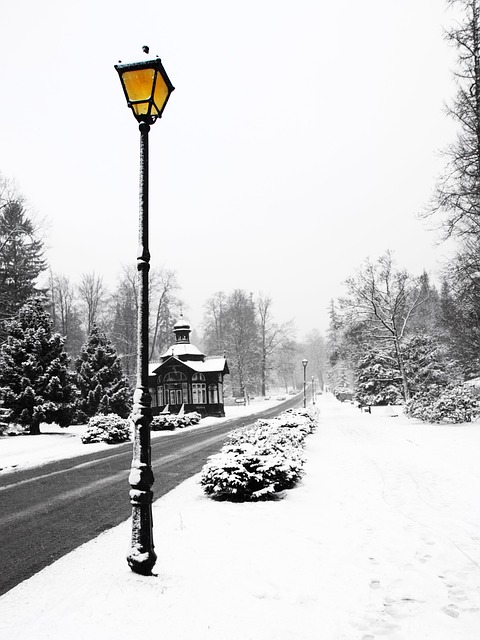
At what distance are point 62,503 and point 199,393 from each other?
33.9 metres

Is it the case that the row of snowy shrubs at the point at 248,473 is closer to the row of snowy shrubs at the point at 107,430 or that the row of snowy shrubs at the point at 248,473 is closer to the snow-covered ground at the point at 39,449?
the snow-covered ground at the point at 39,449

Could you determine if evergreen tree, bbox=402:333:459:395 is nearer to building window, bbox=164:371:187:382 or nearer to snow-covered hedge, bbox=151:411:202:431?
snow-covered hedge, bbox=151:411:202:431

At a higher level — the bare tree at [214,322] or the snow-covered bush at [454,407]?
the bare tree at [214,322]

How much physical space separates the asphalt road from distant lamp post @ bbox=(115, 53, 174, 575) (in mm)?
1439

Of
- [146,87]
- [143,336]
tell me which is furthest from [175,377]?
[146,87]

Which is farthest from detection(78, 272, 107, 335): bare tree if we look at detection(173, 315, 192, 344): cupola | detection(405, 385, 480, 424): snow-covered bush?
detection(405, 385, 480, 424): snow-covered bush

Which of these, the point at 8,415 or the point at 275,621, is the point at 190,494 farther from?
the point at 8,415

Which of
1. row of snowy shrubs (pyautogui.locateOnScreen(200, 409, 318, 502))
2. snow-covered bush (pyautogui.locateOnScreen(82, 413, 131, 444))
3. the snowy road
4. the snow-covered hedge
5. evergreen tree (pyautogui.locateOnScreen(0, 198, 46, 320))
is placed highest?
evergreen tree (pyautogui.locateOnScreen(0, 198, 46, 320))

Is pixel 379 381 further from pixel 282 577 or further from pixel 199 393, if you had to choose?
pixel 282 577

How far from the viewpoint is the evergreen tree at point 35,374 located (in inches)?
803

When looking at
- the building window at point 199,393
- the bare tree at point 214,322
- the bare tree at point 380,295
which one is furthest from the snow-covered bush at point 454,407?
the bare tree at point 214,322

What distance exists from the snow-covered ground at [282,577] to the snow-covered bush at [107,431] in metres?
13.0

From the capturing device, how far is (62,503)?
25.6 feet

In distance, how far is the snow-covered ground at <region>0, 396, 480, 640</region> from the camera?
3049 mm
